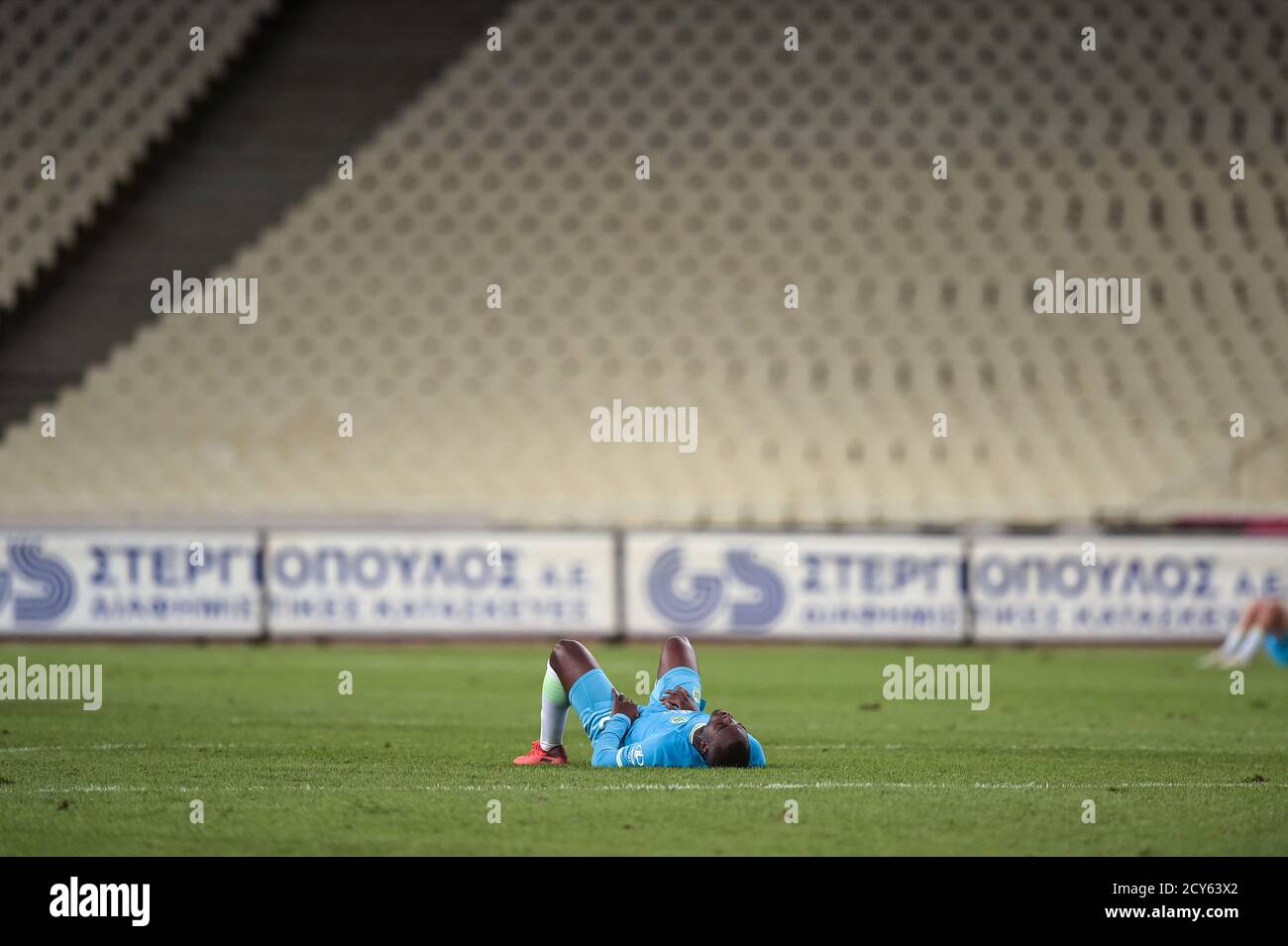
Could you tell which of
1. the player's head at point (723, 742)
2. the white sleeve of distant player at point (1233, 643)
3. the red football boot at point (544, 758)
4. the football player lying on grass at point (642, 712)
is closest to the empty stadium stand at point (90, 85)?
the white sleeve of distant player at point (1233, 643)

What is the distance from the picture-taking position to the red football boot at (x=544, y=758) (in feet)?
27.1

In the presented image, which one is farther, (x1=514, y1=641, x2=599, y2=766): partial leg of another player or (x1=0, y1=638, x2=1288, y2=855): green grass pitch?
(x1=514, y1=641, x2=599, y2=766): partial leg of another player

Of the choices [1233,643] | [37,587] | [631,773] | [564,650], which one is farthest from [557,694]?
[37,587]

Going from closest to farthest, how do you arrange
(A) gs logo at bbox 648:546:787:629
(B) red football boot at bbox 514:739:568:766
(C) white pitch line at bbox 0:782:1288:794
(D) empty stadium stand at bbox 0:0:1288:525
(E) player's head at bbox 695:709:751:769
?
(C) white pitch line at bbox 0:782:1288:794 < (E) player's head at bbox 695:709:751:769 < (B) red football boot at bbox 514:739:568:766 < (A) gs logo at bbox 648:546:787:629 < (D) empty stadium stand at bbox 0:0:1288:525

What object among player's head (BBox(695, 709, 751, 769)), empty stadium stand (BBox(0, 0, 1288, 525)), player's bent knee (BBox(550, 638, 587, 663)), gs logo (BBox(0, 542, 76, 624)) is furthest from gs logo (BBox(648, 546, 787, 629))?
player's head (BBox(695, 709, 751, 769))

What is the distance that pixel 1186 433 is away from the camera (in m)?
23.9

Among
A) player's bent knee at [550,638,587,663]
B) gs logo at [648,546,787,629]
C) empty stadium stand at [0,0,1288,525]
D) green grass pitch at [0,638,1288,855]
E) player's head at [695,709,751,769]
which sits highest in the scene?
empty stadium stand at [0,0,1288,525]

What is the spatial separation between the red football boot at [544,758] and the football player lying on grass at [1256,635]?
9.28m

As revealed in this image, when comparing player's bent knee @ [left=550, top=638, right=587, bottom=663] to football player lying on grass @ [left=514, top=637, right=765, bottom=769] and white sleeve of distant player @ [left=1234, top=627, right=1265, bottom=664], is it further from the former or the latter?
white sleeve of distant player @ [left=1234, top=627, right=1265, bottom=664]

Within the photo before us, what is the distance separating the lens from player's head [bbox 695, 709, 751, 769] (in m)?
7.63

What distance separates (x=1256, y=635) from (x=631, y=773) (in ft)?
31.9

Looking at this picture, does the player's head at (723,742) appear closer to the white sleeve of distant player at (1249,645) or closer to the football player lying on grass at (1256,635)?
the football player lying on grass at (1256,635)

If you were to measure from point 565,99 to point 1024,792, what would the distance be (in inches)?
783

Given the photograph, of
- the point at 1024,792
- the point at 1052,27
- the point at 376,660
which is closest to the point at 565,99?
the point at 1052,27
